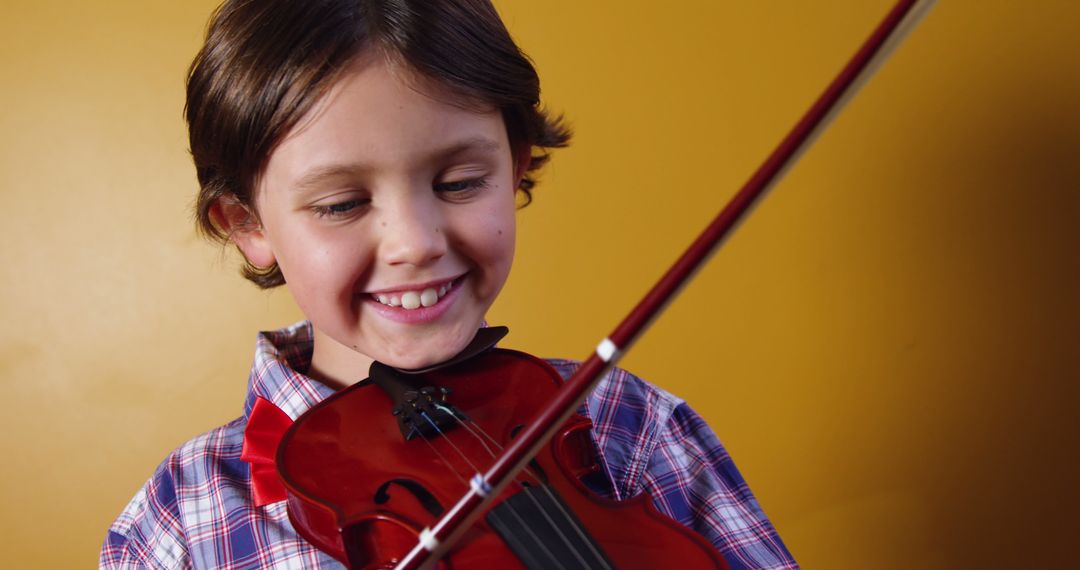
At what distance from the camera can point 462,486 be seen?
22.5 inches

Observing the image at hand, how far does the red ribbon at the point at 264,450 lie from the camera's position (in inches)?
26.8

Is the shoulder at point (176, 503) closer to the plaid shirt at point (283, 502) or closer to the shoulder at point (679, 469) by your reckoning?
the plaid shirt at point (283, 502)

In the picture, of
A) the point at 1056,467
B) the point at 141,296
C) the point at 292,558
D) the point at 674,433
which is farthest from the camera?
the point at 141,296

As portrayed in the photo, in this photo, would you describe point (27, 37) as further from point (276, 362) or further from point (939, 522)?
point (939, 522)

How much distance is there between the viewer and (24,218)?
43.7 inches

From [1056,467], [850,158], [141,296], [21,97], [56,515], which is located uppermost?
[850,158]

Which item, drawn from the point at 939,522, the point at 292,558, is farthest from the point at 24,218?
the point at 939,522

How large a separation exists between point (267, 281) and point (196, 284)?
1.18ft

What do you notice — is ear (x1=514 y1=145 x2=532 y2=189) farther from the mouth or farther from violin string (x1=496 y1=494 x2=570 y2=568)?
violin string (x1=496 y1=494 x2=570 y2=568)

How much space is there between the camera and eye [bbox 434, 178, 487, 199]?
62 centimetres

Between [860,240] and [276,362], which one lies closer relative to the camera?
Result: [276,362]

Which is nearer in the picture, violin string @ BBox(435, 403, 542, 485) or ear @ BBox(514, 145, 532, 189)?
violin string @ BBox(435, 403, 542, 485)

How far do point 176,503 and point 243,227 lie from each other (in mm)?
200

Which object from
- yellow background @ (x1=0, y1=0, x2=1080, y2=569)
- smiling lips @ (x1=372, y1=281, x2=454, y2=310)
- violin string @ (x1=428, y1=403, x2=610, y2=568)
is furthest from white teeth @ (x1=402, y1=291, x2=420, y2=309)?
yellow background @ (x1=0, y1=0, x2=1080, y2=569)
